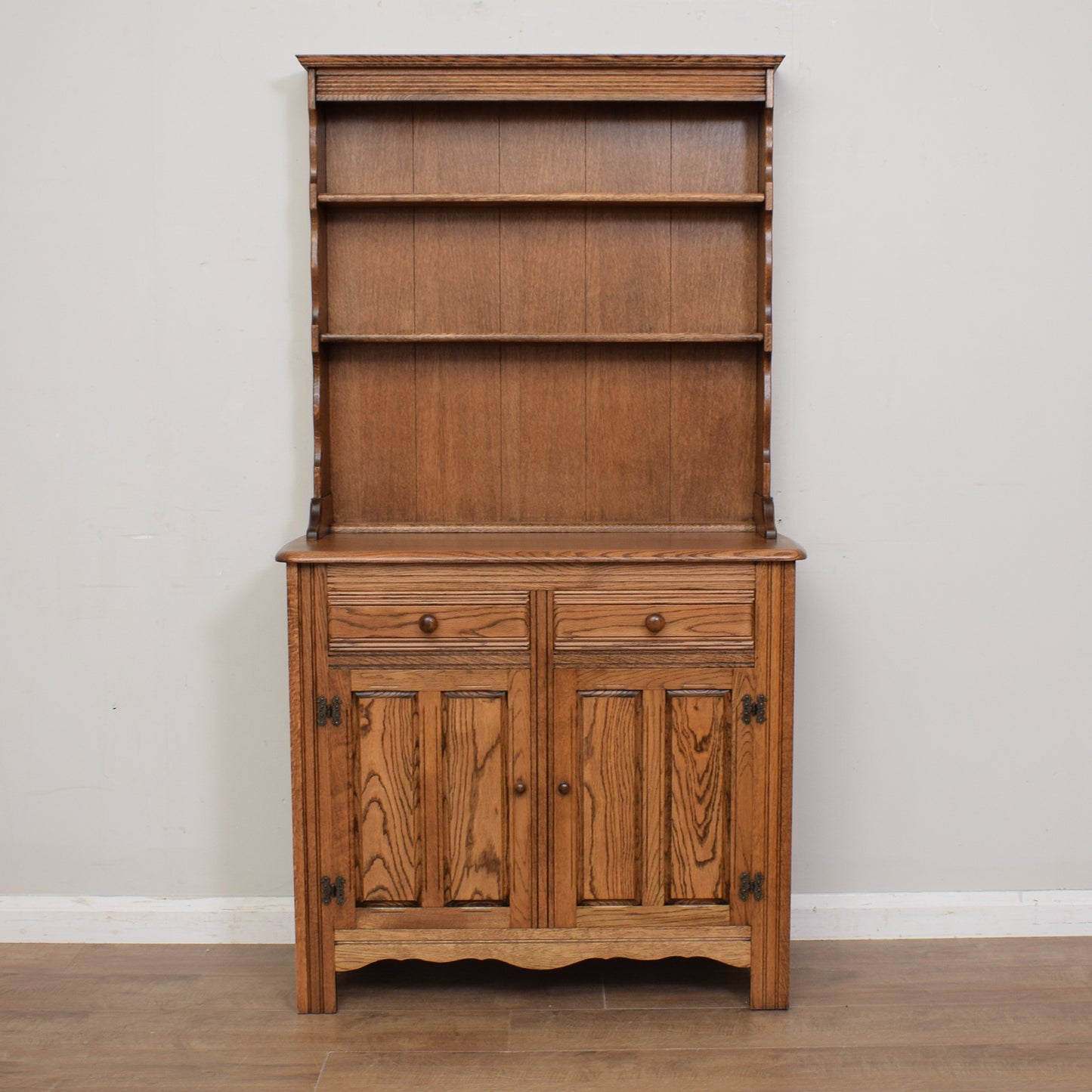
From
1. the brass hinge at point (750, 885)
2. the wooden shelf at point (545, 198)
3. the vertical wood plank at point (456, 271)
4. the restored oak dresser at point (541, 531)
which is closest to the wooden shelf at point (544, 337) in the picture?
the restored oak dresser at point (541, 531)

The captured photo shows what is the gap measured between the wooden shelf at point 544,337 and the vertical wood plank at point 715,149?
15.7 inches

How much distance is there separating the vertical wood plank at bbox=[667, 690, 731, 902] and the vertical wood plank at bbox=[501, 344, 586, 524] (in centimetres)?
63

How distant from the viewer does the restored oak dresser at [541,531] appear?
231 cm

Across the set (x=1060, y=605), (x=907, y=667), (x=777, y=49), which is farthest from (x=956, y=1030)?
(x=777, y=49)

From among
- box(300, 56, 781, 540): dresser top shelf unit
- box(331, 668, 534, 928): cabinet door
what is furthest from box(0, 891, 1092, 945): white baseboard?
box(300, 56, 781, 540): dresser top shelf unit

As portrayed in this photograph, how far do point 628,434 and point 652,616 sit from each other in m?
0.60

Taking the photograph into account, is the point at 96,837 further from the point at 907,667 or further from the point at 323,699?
the point at 907,667

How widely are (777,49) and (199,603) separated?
2060mm

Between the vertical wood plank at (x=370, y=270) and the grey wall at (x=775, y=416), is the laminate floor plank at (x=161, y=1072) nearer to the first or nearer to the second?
the grey wall at (x=775, y=416)

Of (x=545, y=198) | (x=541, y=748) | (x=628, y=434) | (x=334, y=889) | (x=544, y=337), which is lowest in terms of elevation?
(x=334, y=889)

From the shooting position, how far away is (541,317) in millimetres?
2668

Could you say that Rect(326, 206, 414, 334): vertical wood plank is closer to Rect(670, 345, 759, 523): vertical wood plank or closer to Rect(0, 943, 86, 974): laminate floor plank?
Rect(670, 345, 759, 523): vertical wood plank

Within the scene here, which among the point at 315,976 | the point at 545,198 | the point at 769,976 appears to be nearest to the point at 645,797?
the point at 769,976

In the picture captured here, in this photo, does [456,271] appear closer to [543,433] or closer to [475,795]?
[543,433]
